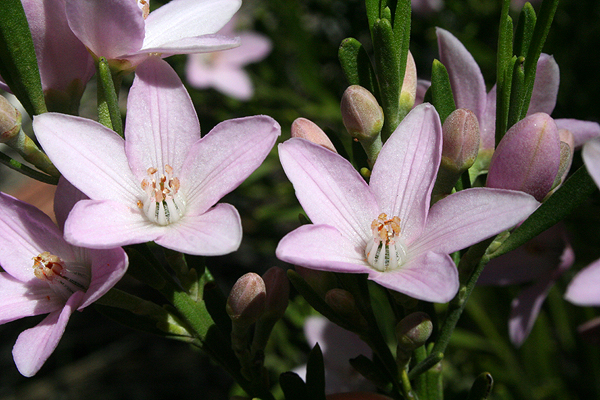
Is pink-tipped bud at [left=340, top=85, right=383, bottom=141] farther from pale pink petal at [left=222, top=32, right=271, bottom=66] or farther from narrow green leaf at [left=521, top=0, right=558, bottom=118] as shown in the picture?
pale pink petal at [left=222, top=32, right=271, bottom=66]

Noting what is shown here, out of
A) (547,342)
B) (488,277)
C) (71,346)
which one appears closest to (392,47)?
(488,277)

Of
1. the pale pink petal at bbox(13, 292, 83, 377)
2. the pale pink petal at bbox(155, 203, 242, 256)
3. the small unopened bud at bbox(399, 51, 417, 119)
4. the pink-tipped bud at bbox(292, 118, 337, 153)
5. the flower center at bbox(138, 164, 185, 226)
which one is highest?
the small unopened bud at bbox(399, 51, 417, 119)

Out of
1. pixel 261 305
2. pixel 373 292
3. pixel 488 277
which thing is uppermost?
pixel 261 305

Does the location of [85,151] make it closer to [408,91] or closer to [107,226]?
[107,226]

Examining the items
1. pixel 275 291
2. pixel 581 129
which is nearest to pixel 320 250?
pixel 275 291

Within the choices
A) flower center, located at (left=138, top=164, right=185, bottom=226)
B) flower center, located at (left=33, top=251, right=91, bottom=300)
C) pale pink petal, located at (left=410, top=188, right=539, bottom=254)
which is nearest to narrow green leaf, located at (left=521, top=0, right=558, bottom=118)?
pale pink petal, located at (left=410, top=188, right=539, bottom=254)

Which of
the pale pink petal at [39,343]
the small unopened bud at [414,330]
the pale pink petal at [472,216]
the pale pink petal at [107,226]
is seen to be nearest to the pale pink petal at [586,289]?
the pale pink petal at [472,216]

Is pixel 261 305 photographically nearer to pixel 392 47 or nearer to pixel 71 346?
pixel 392 47
